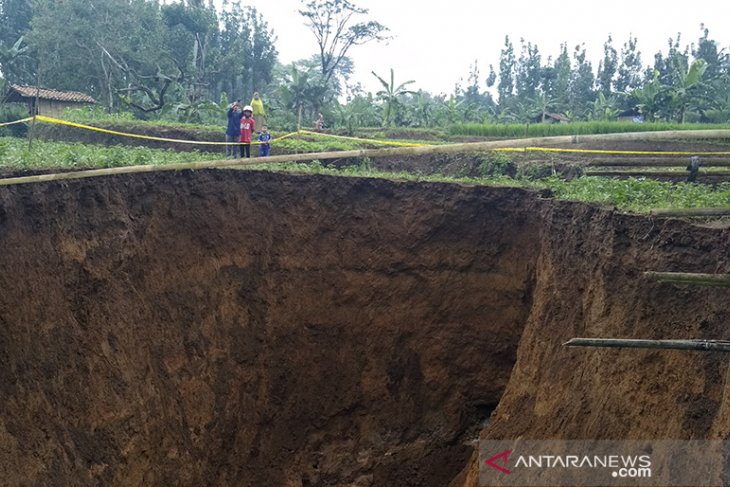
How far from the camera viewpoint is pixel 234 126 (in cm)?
1617

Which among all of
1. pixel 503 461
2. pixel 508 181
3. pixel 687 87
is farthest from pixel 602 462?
pixel 687 87

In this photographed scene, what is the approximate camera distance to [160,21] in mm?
32938

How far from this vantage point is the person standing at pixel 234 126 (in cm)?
1596

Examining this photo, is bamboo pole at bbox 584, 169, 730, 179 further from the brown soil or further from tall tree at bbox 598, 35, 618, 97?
tall tree at bbox 598, 35, 618, 97

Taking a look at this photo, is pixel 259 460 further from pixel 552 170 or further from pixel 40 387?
pixel 552 170

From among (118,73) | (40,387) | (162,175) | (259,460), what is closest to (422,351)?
(259,460)

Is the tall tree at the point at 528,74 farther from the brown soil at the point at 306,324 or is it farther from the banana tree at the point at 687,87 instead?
the brown soil at the point at 306,324

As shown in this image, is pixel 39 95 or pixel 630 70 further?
pixel 630 70

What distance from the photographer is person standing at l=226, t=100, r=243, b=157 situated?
52.4 feet

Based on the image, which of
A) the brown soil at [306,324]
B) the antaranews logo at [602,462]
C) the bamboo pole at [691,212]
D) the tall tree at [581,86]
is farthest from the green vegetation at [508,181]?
the tall tree at [581,86]

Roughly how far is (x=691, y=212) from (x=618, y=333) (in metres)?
1.49

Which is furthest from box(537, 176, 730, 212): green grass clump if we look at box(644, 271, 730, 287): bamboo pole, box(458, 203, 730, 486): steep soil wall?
box(644, 271, 730, 287): bamboo pole

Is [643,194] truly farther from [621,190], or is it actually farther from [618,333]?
[618,333]

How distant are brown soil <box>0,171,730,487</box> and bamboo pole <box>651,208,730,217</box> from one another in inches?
6.3
